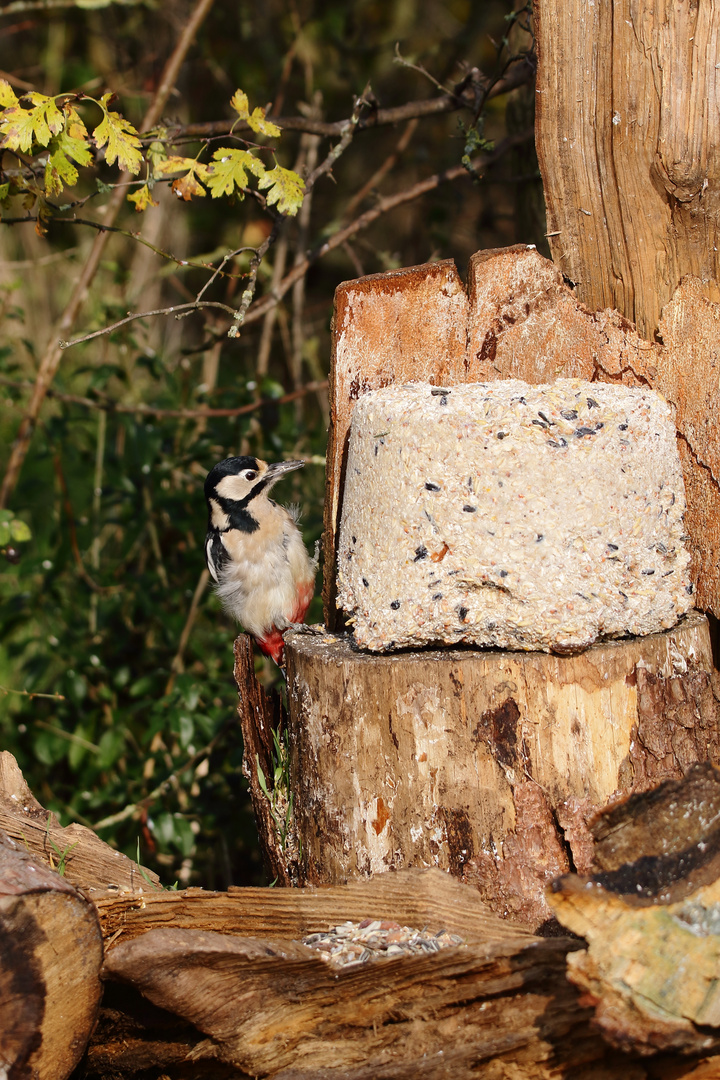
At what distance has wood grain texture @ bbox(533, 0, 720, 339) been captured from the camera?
290 centimetres

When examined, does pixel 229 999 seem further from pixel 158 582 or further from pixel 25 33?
pixel 25 33

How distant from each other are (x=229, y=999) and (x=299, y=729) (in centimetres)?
81

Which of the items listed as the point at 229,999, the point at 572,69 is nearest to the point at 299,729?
the point at 229,999

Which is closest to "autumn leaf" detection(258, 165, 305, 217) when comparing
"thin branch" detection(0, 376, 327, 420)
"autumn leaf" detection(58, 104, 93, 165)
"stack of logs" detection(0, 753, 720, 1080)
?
"autumn leaf" detection(58, 104, 93, 165)

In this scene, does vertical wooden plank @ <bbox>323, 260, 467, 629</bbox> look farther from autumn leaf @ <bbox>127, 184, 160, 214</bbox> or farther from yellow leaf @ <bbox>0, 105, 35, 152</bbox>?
yellow leaf @ <bbox>0, 105, 35, 152</bbox>

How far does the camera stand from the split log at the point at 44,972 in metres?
2.13

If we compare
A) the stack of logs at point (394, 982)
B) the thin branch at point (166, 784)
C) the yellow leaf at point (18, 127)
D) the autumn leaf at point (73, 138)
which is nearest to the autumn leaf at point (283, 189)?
the autumn leaf at point (73, 138)

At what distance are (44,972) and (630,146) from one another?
2713 millimetres

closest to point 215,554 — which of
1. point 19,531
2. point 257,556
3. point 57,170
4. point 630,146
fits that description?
point 257,556

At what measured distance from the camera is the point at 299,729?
290 cm

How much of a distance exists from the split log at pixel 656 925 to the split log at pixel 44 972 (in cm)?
105

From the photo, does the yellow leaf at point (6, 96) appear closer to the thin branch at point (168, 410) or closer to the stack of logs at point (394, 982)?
the thin branch at point (168, 410)

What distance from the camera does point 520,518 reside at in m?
2.60

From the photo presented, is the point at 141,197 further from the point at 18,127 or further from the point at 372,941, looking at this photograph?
the point at 372,941
